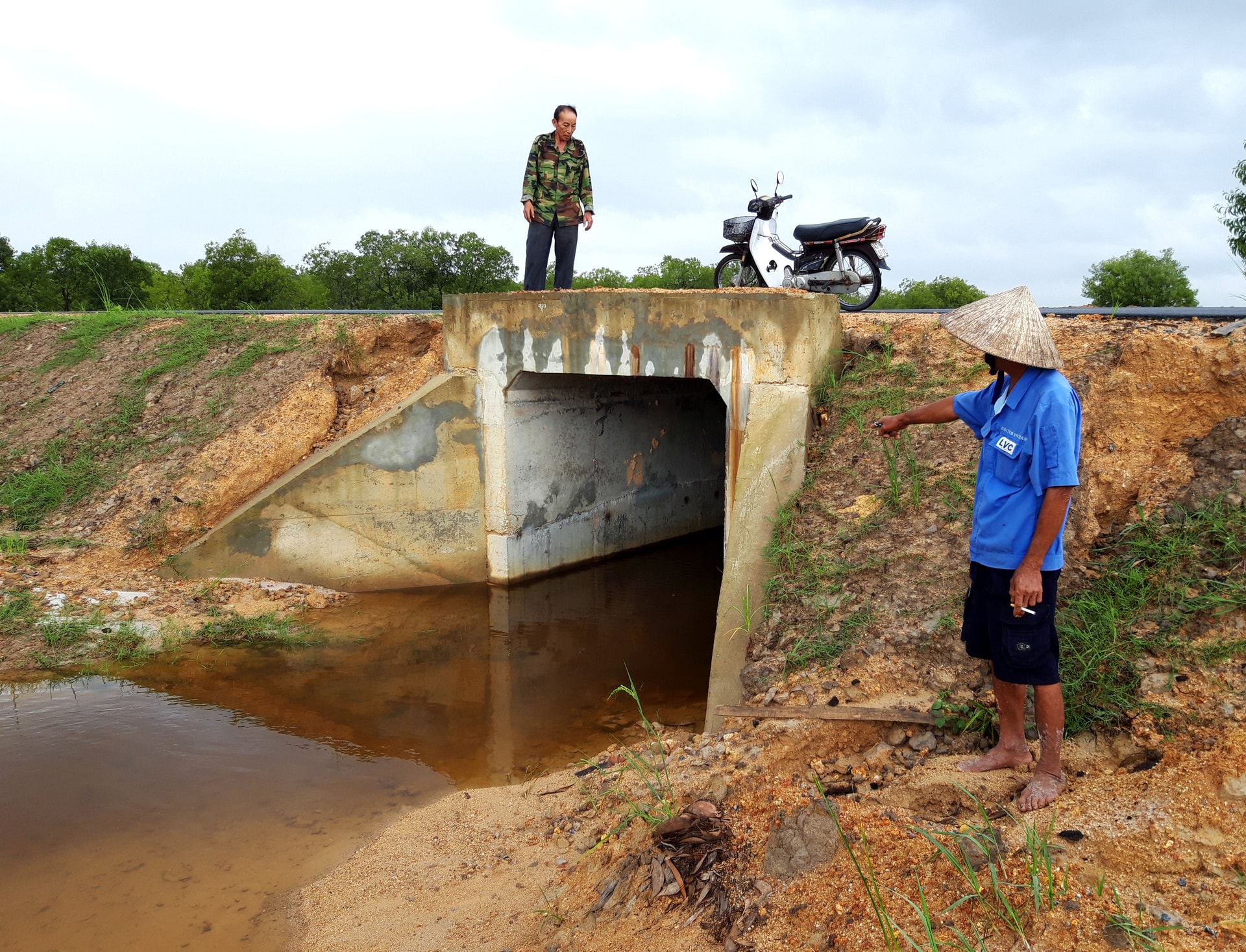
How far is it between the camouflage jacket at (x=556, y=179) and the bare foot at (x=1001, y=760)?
624 centimetres

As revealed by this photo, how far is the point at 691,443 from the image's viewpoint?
35.5ft

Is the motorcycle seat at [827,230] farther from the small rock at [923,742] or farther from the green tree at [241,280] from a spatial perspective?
the green tree at [241,280]

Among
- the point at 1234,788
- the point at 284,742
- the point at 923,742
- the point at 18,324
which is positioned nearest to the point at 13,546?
the point at 284,742

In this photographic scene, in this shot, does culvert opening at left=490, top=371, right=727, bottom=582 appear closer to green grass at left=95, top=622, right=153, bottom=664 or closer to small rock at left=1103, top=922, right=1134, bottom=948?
green grass at left=95, top=622, right=153, bottom=664

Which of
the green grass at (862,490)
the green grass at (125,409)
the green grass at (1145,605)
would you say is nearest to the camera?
the green grass at (1145,605)

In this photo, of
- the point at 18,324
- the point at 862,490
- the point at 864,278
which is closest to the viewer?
the point at 862,490

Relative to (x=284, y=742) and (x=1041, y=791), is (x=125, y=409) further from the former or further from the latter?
(x=1041, y=791)

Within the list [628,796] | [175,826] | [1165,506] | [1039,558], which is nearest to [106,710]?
[175,826]

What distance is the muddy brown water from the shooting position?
13.1 ft

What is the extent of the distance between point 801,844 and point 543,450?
6228mm

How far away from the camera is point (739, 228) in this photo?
8.45 metres

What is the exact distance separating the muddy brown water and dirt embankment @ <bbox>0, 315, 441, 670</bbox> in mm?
959

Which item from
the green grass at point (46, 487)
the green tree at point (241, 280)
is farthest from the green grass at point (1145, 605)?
the green tree at point (241, 280)

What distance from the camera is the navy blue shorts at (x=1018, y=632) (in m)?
2.96
